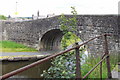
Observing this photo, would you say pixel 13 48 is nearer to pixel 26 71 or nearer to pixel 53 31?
pixel 53 31

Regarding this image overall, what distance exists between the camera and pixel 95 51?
9875mm

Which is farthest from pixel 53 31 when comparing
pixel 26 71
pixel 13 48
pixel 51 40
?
pixel 26 71

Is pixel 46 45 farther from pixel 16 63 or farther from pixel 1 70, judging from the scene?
pixel 1 70

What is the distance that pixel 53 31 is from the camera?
1460cm

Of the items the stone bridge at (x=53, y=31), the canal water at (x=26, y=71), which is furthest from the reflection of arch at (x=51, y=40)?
the canal water at (x=26, y=71)

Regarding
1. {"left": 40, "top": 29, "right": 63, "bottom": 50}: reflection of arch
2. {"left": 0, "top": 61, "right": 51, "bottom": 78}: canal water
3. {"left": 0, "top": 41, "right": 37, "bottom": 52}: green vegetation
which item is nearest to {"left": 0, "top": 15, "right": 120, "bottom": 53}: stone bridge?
{"left": 40, "top": 29, "right": 63, "bottom": 50}: reflection of arch

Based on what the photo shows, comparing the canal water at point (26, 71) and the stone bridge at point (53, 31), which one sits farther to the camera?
the stone bridge at point (53, 31)

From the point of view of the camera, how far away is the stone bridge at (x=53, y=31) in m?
9.64

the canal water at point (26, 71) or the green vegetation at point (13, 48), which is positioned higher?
the green vegetation at point (13, 48)

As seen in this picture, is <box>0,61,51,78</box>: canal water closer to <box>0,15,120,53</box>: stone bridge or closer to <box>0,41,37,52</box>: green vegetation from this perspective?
<box>0,15,120,53</box>: stone bridge

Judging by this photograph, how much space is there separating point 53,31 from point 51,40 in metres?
2.78

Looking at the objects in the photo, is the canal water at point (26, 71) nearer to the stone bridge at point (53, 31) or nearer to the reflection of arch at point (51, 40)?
the stone bridge at point (53, 31)

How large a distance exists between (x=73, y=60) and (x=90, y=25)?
7.28 meters

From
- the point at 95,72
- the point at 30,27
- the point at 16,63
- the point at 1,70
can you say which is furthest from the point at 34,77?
the point at 30,27
